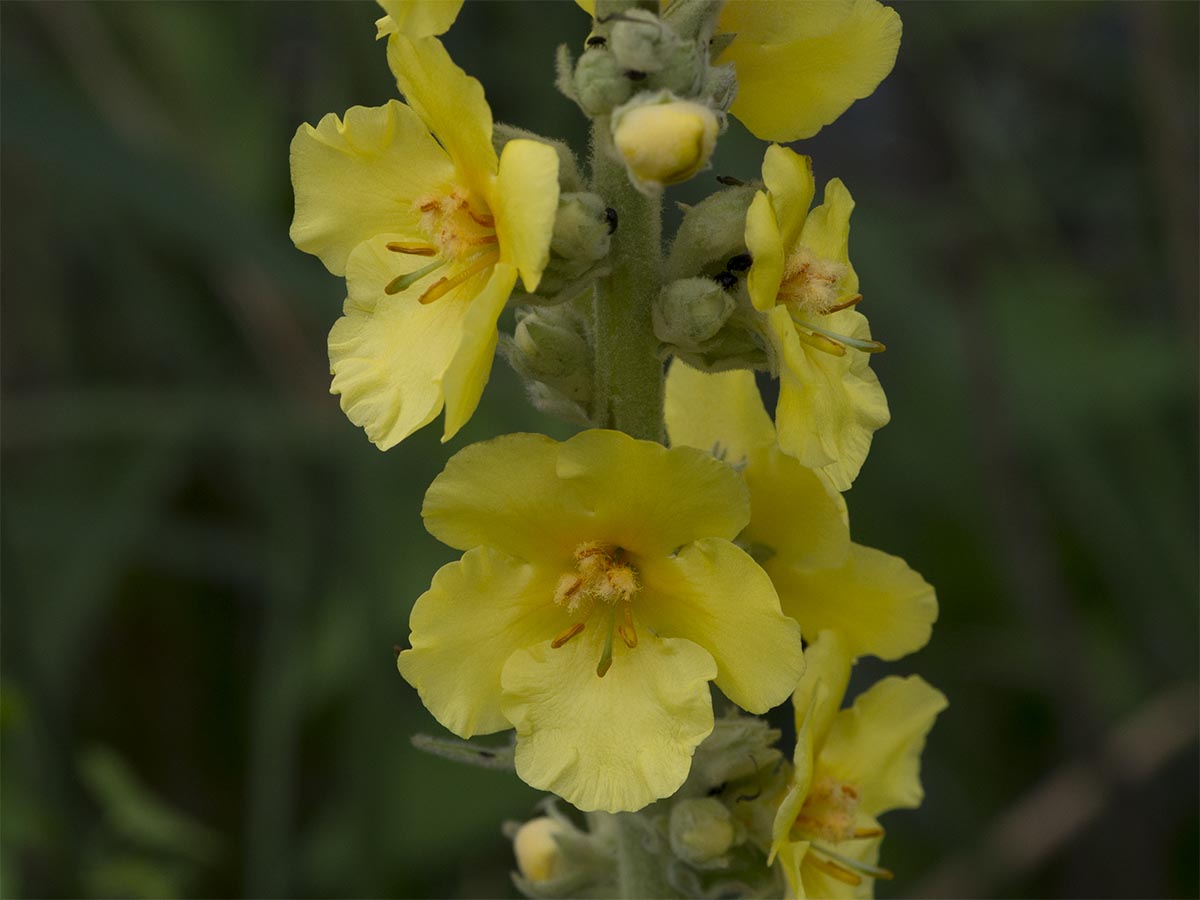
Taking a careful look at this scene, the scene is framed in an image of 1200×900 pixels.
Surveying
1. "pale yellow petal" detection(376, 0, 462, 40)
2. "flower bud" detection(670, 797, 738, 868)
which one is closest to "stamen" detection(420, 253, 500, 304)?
"pale yellow petal" detection(376, 0, 462, 40)

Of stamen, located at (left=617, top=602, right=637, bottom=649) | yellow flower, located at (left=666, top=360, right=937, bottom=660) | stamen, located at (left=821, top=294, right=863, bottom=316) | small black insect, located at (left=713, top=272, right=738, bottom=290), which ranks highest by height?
small black insect, located at (left=713, top=272, right=738, bottom=290)

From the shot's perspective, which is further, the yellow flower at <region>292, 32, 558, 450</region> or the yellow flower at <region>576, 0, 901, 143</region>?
the yellow flower at <region>576, 0, 901, 143</region>

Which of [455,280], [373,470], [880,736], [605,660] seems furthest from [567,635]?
[373,470]

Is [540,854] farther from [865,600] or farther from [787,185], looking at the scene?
[787,185]

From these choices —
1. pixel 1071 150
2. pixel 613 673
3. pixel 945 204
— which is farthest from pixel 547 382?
pixel 1071 150

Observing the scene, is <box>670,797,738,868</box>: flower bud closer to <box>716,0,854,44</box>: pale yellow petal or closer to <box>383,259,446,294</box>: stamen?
<box>383,259,446,294</box>: stamen
